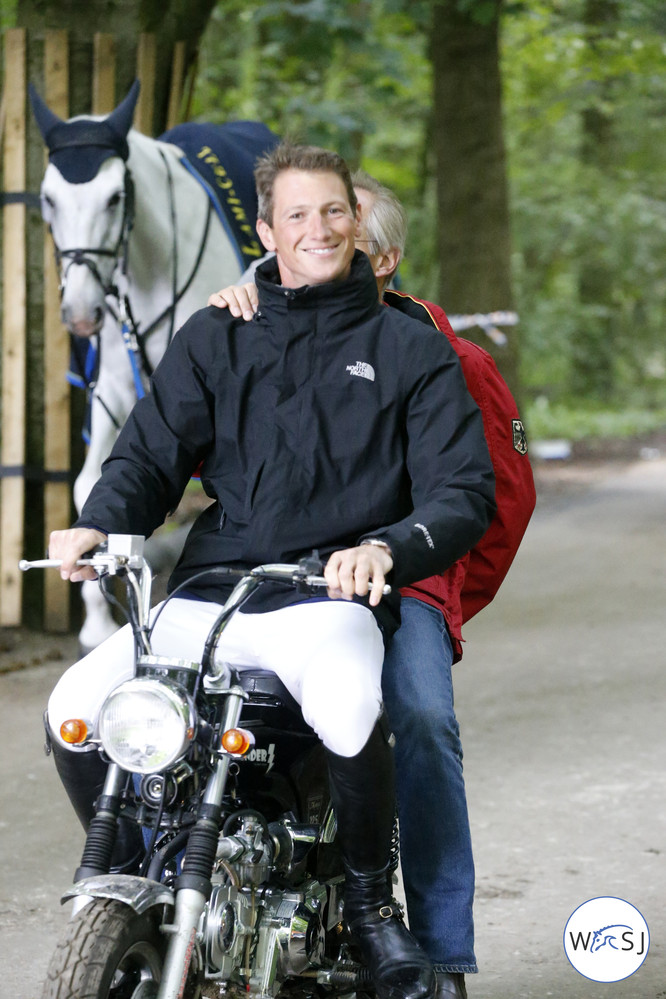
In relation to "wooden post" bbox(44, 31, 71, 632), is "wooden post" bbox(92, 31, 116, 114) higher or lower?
higher

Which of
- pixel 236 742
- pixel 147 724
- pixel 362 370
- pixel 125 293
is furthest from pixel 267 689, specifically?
pixel 125 293

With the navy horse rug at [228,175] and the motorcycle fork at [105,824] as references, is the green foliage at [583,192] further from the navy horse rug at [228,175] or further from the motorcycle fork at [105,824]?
the motorcycle fork at [105,824]

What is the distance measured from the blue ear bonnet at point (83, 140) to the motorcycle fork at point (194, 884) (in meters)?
4.71

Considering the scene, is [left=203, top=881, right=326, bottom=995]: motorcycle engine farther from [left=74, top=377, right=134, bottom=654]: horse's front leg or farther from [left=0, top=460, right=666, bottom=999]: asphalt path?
[left=74, top=377, right=134, bottom=654]: horse's front leg

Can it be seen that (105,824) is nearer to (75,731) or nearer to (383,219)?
(75,731)

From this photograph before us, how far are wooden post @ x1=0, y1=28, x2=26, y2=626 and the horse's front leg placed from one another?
898 millimetres

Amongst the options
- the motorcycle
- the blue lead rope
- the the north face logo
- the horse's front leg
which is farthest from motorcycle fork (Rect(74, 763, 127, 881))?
the horse's front leg

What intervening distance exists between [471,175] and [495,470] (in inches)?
488

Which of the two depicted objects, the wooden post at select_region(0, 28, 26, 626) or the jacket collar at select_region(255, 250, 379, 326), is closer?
the jacket collar at select_region(255, 250, 379, 326)

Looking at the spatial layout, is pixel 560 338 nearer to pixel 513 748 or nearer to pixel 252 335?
pixel 513 748

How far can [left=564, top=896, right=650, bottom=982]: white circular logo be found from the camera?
12.8ft

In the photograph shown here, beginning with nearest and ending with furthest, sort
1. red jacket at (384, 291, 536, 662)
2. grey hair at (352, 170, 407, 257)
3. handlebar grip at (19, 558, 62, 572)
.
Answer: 1. handlebar grip at (19, 558, 62, 572)
2. red jacket at (384, 291, 536, 662)
3. grey hair at (352, 170, 407, 257)

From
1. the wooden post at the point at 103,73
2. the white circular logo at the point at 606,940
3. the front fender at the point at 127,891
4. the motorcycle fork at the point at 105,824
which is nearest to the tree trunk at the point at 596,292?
the wooden post at the point at 103,73

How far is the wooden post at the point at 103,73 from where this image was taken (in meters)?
8.59
